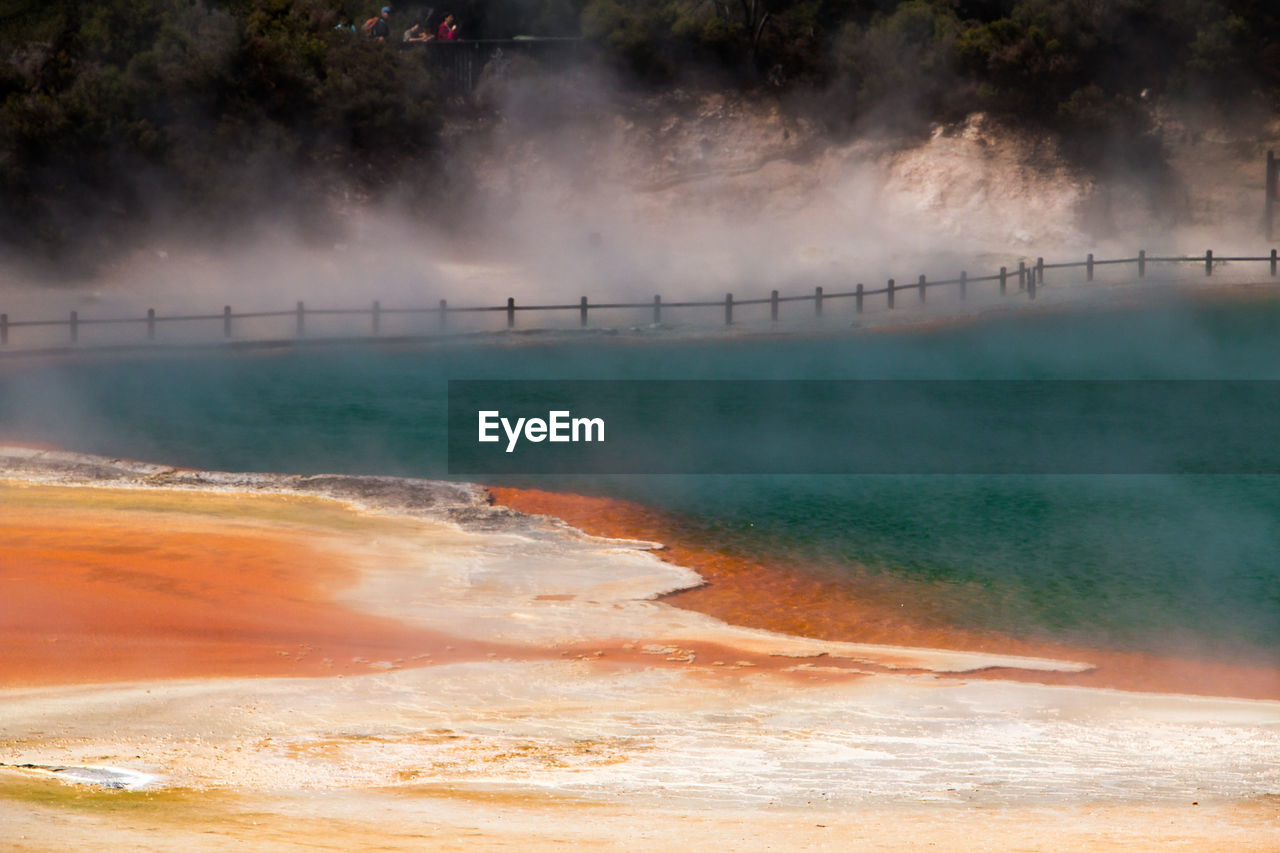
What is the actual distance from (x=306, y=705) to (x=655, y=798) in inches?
152

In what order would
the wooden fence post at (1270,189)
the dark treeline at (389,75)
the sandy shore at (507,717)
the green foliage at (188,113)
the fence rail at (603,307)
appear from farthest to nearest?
the wooden fence post at (1270,189)
the dark treeline at (389,75)
the green foliage at (188,113)
the fence rail at (603,307)
the sandy shore at (507,717)

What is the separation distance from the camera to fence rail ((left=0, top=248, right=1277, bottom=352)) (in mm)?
36688

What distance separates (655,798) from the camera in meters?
9.14

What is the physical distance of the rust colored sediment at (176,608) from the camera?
13.7 metres

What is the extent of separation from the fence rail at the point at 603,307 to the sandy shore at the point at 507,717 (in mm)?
17292

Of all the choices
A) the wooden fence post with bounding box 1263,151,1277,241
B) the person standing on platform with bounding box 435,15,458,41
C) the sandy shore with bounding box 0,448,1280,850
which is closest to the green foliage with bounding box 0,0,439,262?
the person standing on platform with bounding box 435,15,458,41

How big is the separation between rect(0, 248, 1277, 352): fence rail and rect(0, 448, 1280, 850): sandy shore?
17292 mm

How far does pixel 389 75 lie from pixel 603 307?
68.2 ft

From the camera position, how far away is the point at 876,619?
16406mm
